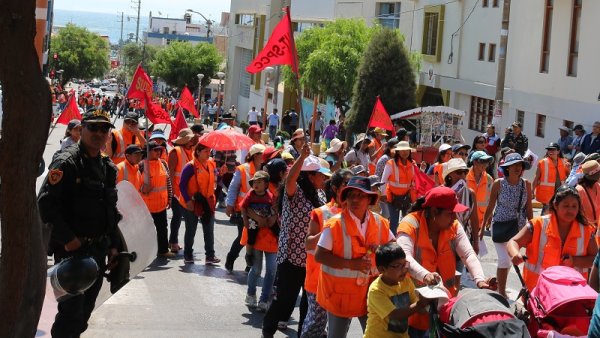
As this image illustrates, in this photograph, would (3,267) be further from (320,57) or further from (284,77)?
(284,77)

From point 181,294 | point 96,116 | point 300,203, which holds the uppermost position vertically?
point 96,116

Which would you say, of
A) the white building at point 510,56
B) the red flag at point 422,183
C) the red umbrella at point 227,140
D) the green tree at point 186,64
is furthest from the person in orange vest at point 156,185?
the green tree at point 186,64

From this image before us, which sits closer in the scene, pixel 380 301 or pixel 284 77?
pixel 380 301

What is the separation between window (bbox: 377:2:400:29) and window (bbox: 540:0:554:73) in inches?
588

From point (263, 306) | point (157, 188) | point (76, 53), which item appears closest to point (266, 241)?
point (263, 306)

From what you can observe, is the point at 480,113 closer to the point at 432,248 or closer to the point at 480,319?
the point at 432,248

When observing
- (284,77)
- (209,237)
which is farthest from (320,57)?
(209,237)

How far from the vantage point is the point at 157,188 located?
42.3 feet

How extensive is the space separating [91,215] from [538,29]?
2614cm

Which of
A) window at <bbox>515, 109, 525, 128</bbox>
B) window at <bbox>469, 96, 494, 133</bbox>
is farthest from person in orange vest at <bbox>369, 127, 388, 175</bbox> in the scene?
window at <bbox>469, 96, 494, 133</bbox>

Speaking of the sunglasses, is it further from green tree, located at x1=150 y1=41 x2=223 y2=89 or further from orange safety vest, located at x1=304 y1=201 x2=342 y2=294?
green tree, located at x1=150 y1=41 x2=223 y2=89

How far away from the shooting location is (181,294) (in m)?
11.4

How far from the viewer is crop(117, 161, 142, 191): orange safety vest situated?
12.3 metres

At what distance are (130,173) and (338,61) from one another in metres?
29.5
